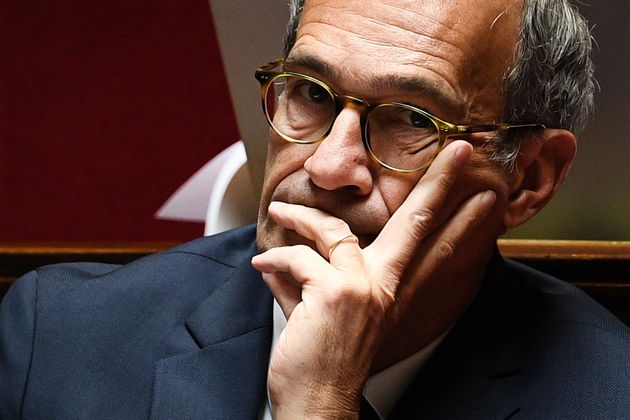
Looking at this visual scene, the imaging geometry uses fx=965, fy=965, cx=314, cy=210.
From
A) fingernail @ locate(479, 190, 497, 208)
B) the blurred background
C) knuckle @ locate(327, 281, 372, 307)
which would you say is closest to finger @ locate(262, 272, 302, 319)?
knuckle @ locate(327, 281, 372, 307)

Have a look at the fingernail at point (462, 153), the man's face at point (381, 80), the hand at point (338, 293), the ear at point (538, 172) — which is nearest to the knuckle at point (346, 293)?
the hand at point (338, 293)

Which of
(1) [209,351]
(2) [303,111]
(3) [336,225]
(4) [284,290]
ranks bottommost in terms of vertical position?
(1) [209,351]

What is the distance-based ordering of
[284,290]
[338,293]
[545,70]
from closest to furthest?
[338,293] < [284,290] < [545,70]

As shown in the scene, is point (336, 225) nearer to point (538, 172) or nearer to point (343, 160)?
point (343, 160)

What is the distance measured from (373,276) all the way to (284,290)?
15cm

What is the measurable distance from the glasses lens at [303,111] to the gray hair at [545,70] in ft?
0.51

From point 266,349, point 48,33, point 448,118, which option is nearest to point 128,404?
point 266,349

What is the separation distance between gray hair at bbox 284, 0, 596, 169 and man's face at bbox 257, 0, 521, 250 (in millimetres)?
32

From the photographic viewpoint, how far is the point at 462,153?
55.3 inches

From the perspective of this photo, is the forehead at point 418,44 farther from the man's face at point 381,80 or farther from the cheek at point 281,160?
the cheek at point 281,160

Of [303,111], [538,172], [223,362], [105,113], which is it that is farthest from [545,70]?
[105,113]

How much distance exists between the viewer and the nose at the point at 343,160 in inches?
54.0

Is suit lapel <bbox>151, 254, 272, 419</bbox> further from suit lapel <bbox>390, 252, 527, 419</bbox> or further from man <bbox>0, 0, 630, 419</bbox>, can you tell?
suit lapel <bbox>390, 252, 527, 419</bbox>

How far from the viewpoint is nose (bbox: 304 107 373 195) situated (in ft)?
4.50
